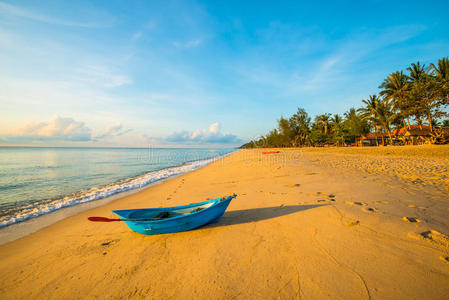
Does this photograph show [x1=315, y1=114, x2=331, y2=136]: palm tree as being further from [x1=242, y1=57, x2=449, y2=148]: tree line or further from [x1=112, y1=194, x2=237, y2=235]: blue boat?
[x1=112, y1=194, x2=237, y2=235]: blue boat

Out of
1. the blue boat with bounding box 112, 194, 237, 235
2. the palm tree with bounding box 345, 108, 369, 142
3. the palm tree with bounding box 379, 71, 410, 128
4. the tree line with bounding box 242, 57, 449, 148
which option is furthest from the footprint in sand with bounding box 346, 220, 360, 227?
the palm tree with bounding box 345, 108, 369, 142

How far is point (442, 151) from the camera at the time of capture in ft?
55.8

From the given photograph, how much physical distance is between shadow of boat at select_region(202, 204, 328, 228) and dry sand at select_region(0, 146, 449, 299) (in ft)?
0.10

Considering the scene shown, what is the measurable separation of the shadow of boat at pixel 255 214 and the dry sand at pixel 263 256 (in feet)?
0.10

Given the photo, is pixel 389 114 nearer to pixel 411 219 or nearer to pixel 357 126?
pixel 357 126

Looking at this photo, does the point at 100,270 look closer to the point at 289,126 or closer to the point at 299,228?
the point at 299,228

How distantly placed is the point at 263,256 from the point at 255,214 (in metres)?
2.01

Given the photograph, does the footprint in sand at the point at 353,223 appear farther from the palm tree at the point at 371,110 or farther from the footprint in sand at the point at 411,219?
the palm tree at the point at 371,110

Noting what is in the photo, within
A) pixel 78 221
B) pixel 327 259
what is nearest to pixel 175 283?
pixel 327 259

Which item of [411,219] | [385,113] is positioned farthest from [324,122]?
[411,219]

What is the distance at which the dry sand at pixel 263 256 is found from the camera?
2551mm

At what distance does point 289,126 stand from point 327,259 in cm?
6922

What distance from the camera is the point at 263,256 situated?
3.29 metres

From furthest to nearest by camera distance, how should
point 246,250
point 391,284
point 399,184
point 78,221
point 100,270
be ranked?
point 399,184
point 78,221
point 246,250
point 100,270
point 391,284
